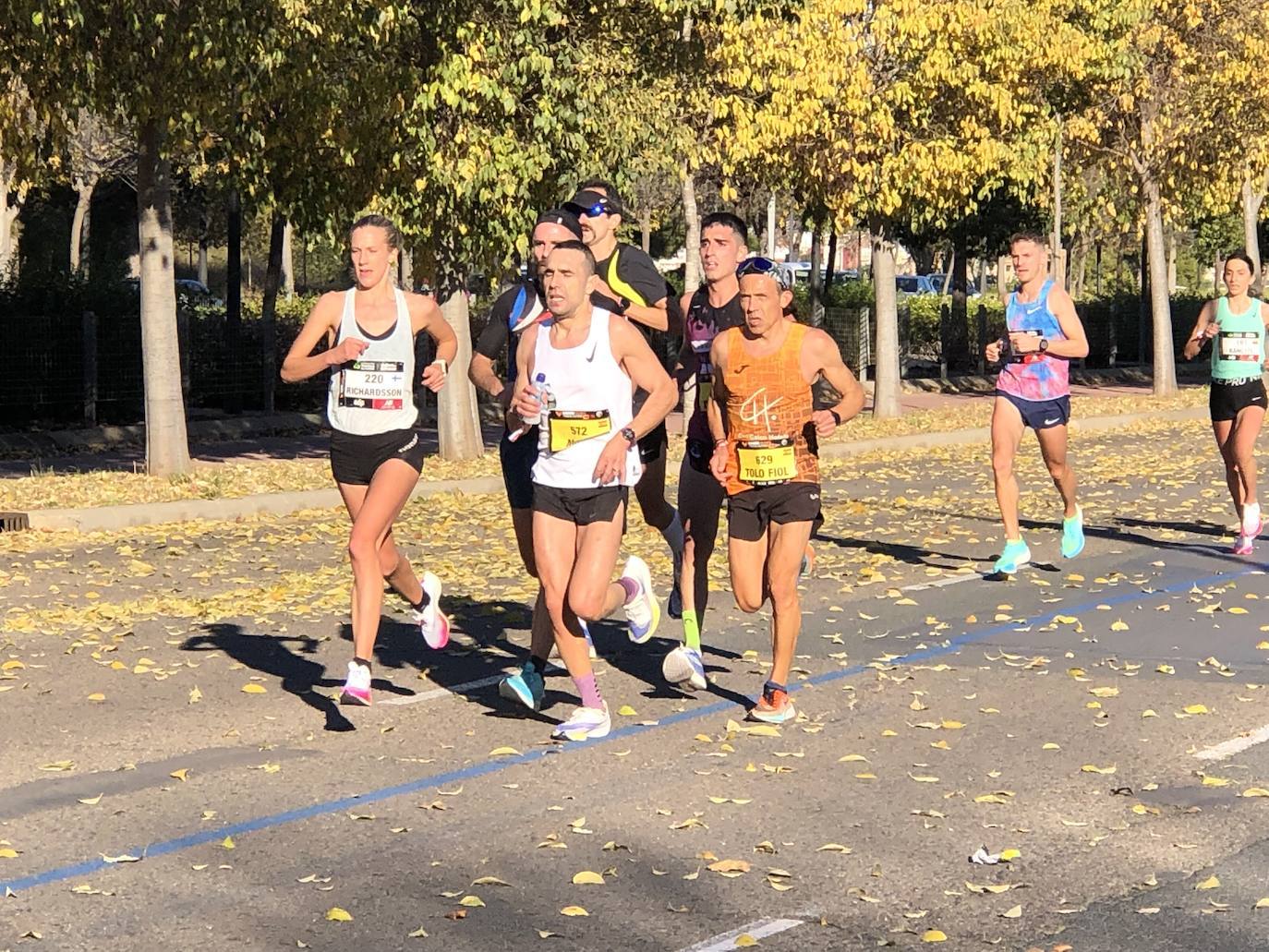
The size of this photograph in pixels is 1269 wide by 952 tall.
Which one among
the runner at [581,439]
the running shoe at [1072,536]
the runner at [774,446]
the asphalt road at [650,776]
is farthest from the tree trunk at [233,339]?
the runner at [581,439]

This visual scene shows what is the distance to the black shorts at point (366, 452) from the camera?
819 centimetres

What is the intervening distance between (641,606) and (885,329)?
20.2 metres

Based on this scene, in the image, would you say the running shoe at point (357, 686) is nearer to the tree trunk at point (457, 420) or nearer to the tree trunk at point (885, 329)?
the tree trunk at point (457, 420)

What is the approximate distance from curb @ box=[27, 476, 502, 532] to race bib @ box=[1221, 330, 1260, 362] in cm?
638

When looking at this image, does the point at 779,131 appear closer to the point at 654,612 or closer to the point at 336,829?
the point at 654,612

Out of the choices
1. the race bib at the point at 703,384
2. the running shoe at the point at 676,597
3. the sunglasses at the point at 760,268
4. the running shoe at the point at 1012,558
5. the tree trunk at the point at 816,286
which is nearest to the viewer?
the sunglasses at the point at 760,268

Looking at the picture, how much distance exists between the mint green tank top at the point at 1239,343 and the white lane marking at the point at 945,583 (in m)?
2.59

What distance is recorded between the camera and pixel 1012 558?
1229cm

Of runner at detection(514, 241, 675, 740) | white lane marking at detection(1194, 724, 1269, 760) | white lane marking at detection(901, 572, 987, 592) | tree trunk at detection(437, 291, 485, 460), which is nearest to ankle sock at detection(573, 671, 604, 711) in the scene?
runner at detection(514, 241, 675, 740)

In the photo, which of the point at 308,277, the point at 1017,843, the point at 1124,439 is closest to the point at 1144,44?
the point at 1124,439

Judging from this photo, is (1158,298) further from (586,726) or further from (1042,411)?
(586,726)

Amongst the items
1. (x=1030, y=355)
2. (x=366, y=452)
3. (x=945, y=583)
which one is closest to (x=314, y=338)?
(x=366, y=452)

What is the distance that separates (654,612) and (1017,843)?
104 inches

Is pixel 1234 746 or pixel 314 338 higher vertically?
pixel 314 338
